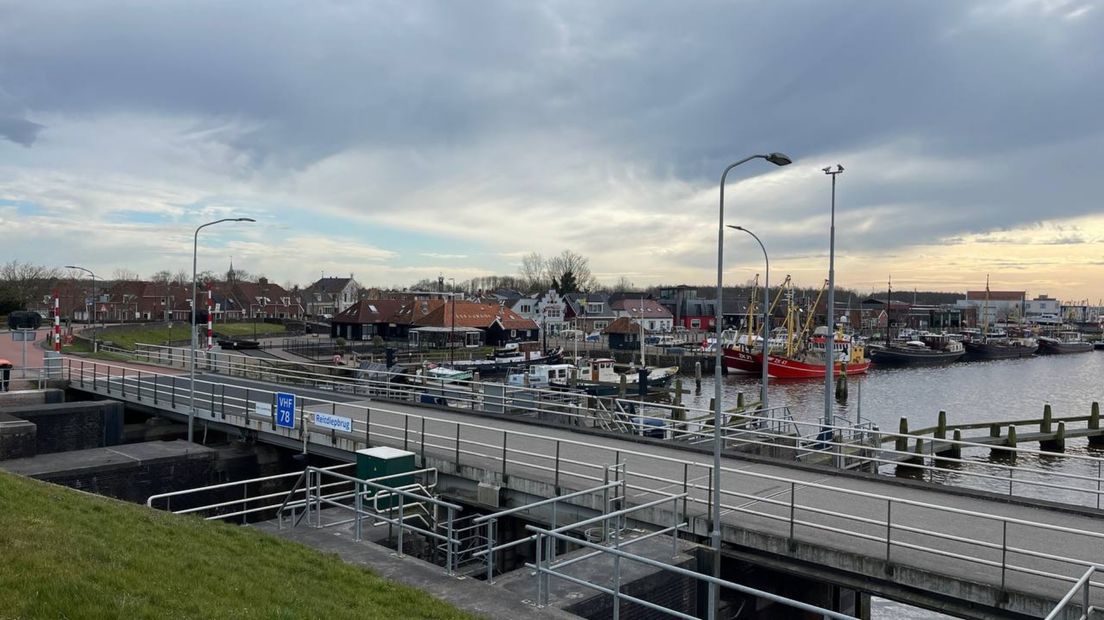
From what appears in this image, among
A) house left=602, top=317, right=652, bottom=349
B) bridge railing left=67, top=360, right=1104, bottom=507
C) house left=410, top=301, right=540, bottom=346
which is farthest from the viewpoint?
house left=602, top=317, right=652, bottom=349

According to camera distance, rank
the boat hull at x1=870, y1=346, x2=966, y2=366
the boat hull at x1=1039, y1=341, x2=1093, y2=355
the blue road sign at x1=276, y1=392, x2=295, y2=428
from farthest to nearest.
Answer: the boat hull at x1=1039, y1=341, x2=1093, y2=355 → the boat hull at x1=870, y1=346, x2=966, y2=366 → the blue road sign at x1=276, y1=392, x2=295, y2=428

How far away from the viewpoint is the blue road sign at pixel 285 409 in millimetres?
21906

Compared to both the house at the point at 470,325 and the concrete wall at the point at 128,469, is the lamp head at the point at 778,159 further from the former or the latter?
the house at the point at 470,325

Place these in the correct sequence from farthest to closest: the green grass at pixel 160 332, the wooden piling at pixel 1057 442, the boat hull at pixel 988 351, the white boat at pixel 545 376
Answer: the boat hull at pixel 988 351 → the green grass at pixel 160 332 → the white boat at pixel 545 376 → the wooden piling at pixel 1057 442

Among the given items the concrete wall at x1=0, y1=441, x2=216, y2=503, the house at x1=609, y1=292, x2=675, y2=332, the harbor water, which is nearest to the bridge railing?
the harbor water

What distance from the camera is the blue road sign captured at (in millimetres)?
21906

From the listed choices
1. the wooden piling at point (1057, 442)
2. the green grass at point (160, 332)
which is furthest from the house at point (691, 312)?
the wooden piling at point (1057, 442)

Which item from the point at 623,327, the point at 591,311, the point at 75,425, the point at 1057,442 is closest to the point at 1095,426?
the point at 1057,442

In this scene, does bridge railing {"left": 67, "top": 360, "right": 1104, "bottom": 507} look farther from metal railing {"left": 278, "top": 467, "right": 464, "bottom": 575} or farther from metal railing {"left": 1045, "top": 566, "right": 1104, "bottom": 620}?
metal railing {"left": 1045, "top": 566, "right": 1104, "bottom": 620}

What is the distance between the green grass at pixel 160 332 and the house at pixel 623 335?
44.9m

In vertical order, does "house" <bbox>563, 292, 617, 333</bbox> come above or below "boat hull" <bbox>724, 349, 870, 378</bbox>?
above

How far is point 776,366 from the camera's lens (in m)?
75.1

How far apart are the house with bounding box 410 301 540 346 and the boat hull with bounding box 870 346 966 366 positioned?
1815 inches

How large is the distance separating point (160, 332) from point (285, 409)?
240 ft
